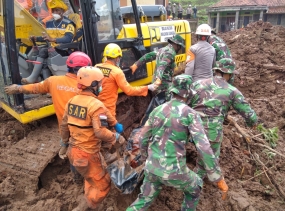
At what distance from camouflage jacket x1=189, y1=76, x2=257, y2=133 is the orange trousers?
1414 millimetres

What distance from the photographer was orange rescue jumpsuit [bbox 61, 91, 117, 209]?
3.06m

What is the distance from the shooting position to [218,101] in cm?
347

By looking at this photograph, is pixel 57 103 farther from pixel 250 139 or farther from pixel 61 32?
pixel 250 139

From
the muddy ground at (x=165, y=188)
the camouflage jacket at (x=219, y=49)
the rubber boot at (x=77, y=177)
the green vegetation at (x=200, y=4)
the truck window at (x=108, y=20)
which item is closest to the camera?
the muddy ground at (x=165, y=188)

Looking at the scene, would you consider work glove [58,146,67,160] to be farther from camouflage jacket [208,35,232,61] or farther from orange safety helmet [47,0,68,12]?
camouflage jacket [208,35,232,61]

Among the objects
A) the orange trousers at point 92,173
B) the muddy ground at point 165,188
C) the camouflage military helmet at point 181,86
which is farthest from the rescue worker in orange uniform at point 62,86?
the camouflage military helmet at point 181,86

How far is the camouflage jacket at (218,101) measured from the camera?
11.1 ft

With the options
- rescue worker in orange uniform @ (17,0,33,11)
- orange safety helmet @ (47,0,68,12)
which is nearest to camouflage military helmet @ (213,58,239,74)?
orange safety helmet @ (47,0,68,12)

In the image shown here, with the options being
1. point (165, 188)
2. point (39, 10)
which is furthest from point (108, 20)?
point (165, 188)

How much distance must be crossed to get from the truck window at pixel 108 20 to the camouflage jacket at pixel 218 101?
6.51 feet

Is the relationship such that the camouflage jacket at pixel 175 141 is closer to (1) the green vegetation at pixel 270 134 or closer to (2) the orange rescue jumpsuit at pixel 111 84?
(2) the orange rescue jumpsuit at pixel 111 84

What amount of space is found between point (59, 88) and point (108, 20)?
1822mm

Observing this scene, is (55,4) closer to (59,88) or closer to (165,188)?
(59,88)

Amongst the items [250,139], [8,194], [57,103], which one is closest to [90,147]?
[57,103]
